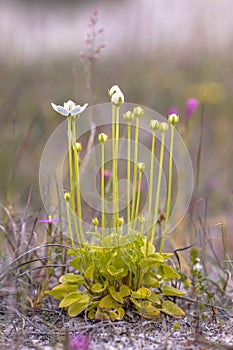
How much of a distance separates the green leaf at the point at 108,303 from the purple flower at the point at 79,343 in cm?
12

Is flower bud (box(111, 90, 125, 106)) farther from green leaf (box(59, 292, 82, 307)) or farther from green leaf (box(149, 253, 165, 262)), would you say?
green leaf (box(59, 292, 82, 307))

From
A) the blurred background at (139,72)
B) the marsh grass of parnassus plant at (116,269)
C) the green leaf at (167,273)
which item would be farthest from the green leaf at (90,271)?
the blurred background at (139,72)

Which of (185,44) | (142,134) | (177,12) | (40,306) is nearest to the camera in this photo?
(40,306)

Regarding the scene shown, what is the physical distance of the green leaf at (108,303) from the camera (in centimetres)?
140

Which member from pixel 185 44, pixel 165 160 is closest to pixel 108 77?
pixel 185 44

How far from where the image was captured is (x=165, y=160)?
13.3 ft

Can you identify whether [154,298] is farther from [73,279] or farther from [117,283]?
[73,279]

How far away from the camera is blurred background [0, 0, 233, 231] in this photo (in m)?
3.79

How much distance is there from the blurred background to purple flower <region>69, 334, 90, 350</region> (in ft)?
6.30

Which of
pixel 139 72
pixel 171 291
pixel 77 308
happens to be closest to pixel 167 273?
pixel 171 291

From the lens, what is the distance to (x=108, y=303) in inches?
55.6

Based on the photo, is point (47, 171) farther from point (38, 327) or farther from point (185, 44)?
point (185, 44)

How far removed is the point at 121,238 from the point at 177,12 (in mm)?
5460

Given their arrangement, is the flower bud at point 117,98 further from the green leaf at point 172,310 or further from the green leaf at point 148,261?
the green leaf at point 172,310
